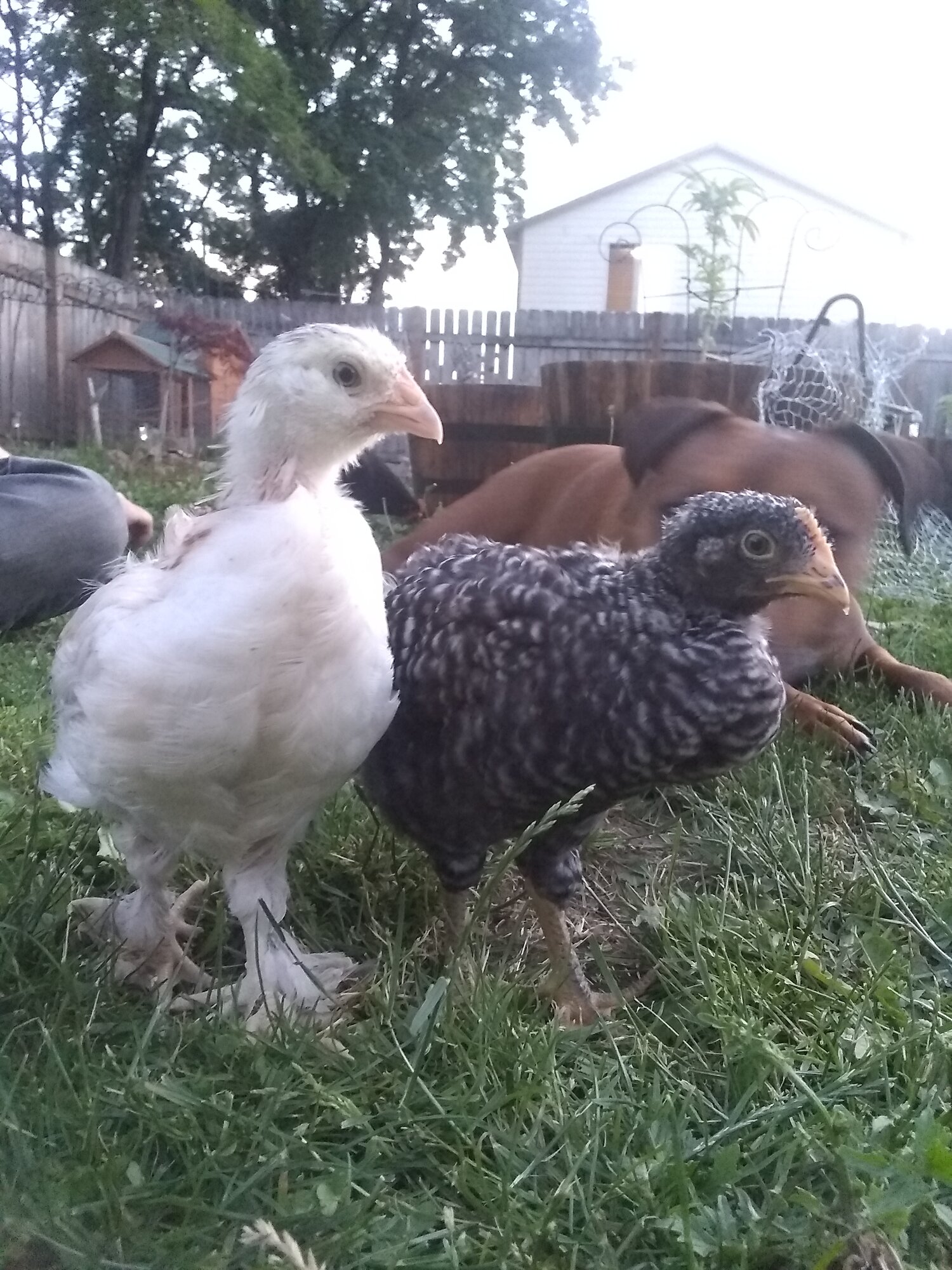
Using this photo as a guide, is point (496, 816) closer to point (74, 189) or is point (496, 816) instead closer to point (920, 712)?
point (920, 712)

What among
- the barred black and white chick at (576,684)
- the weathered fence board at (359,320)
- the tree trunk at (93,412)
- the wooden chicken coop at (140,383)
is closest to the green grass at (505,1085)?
the barred black and white chick at (576,684)

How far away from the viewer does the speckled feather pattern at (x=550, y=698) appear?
1.29 meters

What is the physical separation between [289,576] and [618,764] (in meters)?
0.50

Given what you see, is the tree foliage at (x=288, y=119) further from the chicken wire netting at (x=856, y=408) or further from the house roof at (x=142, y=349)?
the chicken wire netting at (x=856, y=408)

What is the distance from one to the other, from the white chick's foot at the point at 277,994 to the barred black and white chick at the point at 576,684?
0.25 meters

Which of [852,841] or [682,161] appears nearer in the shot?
[852,841]

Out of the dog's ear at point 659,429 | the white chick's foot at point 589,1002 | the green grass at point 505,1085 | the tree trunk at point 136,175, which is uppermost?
the tree trunk at point 136,175

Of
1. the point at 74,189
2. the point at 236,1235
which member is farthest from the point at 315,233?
the point at 236,1235

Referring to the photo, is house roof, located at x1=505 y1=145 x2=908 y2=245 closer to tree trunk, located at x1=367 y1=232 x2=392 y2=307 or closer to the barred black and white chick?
Answer: tree trunk, located at x1=367 y1=232 x2=392 y2=307

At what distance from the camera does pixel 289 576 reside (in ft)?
3.86

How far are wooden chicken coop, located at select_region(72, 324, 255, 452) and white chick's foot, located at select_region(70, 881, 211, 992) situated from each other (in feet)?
17.4

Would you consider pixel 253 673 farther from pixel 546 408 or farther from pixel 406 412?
pixel 546 408

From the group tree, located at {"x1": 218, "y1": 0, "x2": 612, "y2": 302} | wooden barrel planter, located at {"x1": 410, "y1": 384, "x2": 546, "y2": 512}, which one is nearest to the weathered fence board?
tree, located at {"x1": 218, "y1": 0, "x2": 612, "y2": 302}

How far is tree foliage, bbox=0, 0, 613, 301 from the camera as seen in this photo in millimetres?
3047
